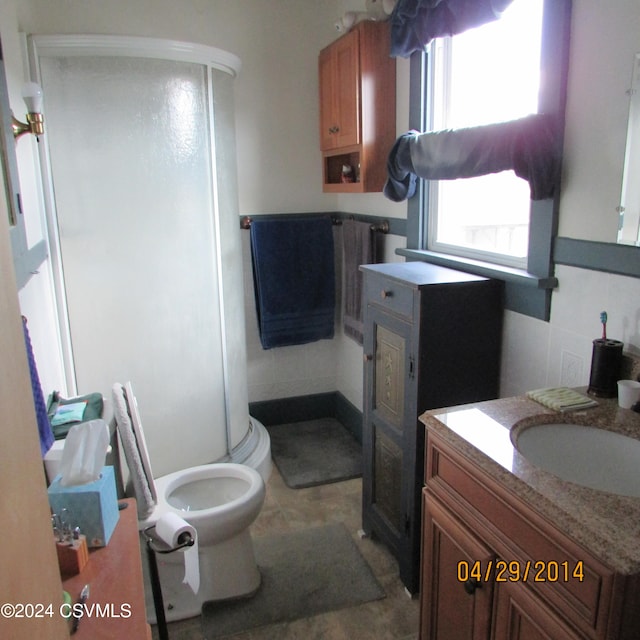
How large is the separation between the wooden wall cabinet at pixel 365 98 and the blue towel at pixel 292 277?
454 millimetres

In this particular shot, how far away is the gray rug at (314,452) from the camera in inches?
108

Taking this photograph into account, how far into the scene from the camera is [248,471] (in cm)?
208

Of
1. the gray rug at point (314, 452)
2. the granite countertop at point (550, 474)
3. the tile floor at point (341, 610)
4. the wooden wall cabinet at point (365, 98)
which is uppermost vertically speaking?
the wooden wall cabinet at point (365, 98)

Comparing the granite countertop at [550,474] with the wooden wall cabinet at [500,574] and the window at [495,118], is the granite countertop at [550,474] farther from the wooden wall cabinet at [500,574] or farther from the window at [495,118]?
the window at [495,118]

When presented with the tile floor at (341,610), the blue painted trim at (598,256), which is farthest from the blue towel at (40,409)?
the blue painted trim at (598,256)

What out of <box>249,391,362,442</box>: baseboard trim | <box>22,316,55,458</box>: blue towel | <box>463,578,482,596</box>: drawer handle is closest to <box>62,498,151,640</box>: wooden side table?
<box>22,316,55,458</box>: blue towel

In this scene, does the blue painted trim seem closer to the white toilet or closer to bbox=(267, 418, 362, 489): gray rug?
the white toilet

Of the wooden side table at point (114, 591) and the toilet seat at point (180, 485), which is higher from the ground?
the wooden side table at point (114, 591)

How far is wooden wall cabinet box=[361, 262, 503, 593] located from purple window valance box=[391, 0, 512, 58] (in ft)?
2.64

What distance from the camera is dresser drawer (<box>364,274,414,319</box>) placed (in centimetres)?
179

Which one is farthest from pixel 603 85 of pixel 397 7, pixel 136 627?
pixel 136 627

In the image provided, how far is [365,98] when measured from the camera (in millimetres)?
2385

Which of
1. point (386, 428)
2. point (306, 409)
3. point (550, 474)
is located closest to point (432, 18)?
point (386, 428)
